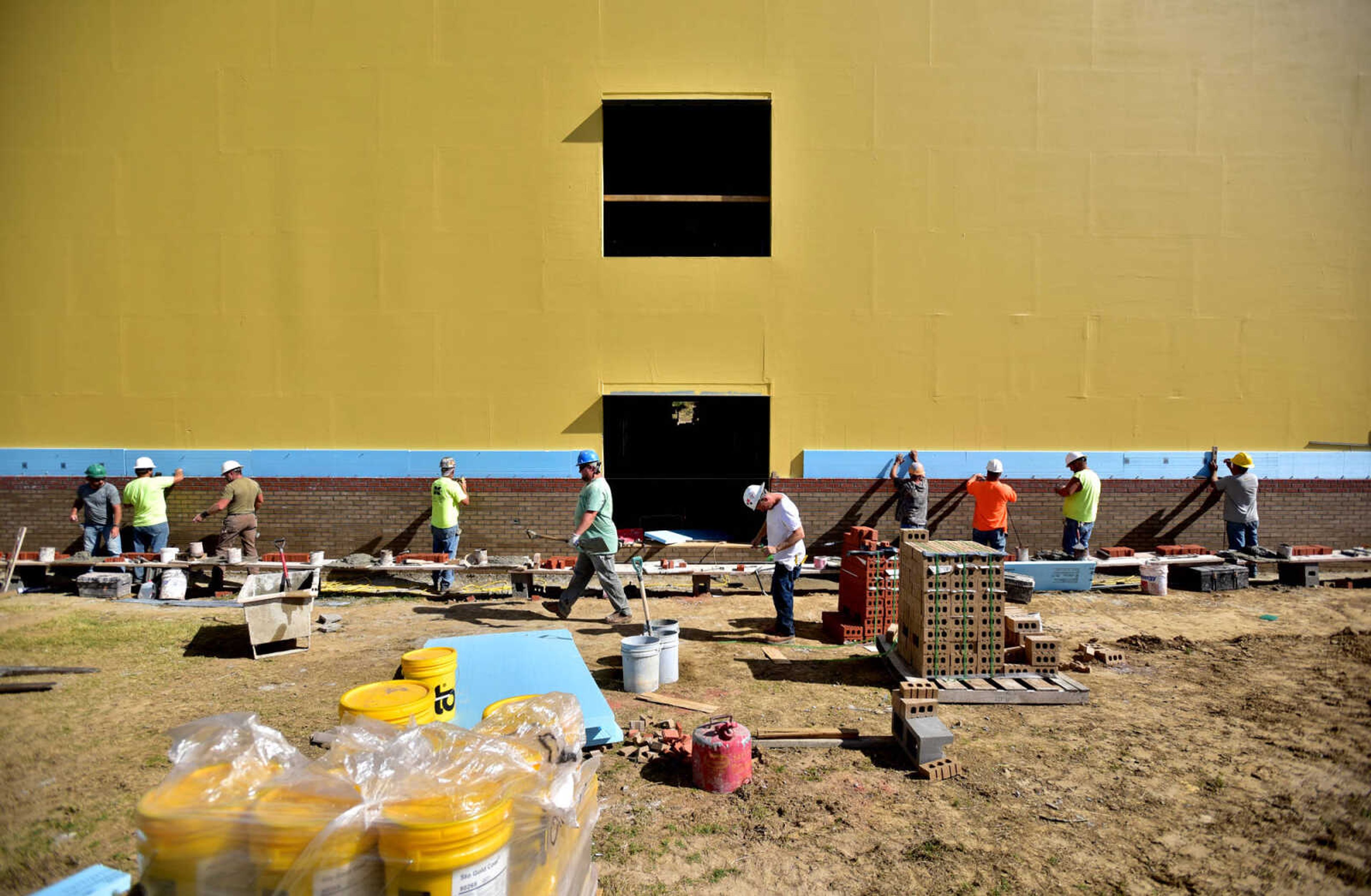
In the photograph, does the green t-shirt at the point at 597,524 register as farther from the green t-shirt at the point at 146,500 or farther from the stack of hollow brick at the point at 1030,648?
the green t-shirt at the point at 146,500

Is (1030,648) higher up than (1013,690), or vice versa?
(1030,648)

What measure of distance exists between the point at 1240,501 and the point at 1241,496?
0.25ft

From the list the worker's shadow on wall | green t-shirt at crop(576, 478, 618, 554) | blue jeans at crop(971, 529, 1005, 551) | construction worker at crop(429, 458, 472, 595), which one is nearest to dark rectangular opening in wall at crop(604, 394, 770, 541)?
construction worker at crop(429, 458, 472, 595)

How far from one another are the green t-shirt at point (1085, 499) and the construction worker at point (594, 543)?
699 centimetres

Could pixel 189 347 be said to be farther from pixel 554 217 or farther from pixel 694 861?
pixel 694 861

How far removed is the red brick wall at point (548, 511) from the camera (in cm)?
1216

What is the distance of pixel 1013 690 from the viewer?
681cm

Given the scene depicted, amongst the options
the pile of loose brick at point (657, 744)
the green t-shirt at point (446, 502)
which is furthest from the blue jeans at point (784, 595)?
the green t-shirt at point (446, 502)

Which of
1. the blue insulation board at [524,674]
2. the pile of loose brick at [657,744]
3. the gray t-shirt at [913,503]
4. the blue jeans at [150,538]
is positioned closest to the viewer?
the pile of loose brick at [657,744]

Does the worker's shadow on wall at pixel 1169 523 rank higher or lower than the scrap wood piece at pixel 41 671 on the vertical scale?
higher

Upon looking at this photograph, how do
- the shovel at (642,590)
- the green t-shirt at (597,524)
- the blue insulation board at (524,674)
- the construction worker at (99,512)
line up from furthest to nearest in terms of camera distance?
1. the construction worker at (99,512)
2. the green t-shirt at (597,524)
3. the shovel at (642,590)
4. the blue insulation board at (524,674)

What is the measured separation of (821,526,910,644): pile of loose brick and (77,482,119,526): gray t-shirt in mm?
10698

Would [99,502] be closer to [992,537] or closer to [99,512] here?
[99,512]

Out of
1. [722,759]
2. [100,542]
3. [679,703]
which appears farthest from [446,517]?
[722,759]
